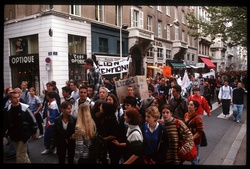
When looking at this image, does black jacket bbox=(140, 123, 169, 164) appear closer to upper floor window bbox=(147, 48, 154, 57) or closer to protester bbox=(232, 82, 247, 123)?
protester bbox=(232, 82, 247, 123)

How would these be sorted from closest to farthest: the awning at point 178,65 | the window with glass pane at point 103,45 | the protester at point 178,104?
the protester at point 178,104
the window with glass pane at point 103,45
the awning at point 178,65

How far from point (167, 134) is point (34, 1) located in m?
2.75

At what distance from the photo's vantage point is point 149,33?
2172cm

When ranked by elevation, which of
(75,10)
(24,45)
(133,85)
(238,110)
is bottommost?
(238,110)

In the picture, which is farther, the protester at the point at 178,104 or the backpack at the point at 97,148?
the protester at the point at 178,104

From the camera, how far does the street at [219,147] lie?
4.94 meters

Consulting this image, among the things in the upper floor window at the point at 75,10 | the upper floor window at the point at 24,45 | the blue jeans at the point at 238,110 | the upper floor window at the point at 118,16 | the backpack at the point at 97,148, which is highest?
the upper floor window at the point at 118,16

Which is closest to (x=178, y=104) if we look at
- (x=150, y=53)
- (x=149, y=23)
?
(x=150, y=53)

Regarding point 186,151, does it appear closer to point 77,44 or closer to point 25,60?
point 77,44

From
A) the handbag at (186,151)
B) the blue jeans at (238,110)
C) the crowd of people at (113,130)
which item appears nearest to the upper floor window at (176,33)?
the blue jeans at (238,110)

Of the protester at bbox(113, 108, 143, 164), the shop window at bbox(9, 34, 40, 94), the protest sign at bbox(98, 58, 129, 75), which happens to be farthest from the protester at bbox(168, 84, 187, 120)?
the shop window at bbox(9, 34, 40, 94)

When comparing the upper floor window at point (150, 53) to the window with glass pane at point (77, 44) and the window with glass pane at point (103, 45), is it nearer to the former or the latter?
the window with glass pane at point (103, 45)

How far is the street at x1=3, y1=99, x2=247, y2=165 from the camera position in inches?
195

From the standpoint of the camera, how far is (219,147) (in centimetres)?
588
